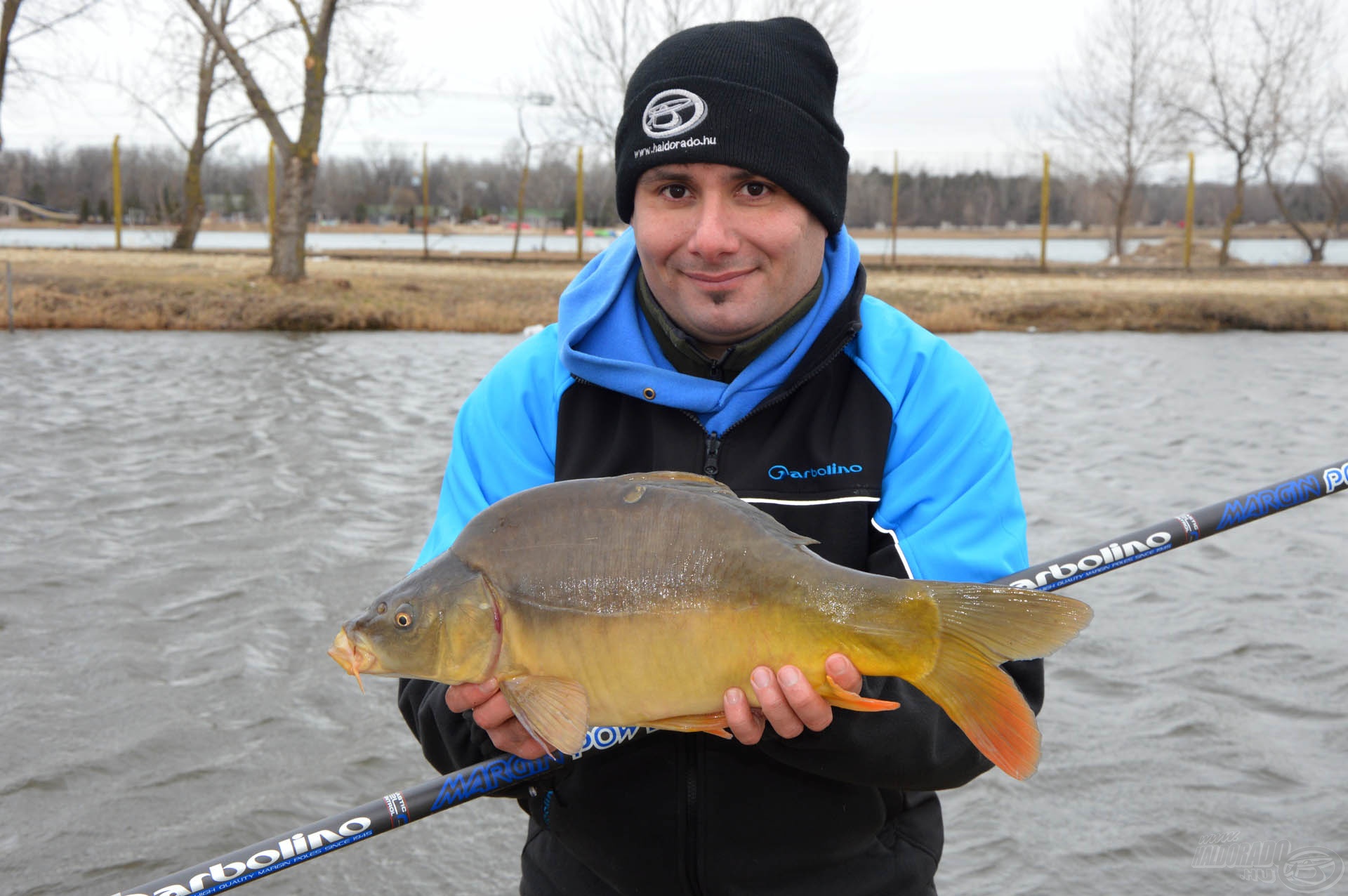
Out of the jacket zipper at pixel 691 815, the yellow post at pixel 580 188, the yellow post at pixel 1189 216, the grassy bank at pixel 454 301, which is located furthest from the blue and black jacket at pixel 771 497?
the yellow post at pixel 1189 216

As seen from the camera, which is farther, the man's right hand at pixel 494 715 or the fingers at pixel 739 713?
the man's right hand at pixel 494 715

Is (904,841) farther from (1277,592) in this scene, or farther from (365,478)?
(365,478)

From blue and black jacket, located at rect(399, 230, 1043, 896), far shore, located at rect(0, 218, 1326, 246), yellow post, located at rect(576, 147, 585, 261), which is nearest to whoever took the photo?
blue and black jacket, located at rect(399, 230, 1043, 896)

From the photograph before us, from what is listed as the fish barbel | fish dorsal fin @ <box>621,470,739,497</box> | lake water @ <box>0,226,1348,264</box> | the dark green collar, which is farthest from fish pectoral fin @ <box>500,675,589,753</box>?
lake water @ <box>0,226,1348,264</box>

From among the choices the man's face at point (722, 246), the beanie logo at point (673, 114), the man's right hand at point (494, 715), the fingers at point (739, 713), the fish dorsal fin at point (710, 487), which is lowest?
the man's right hand at point (494, 715)

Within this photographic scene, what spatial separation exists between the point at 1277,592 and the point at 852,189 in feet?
136

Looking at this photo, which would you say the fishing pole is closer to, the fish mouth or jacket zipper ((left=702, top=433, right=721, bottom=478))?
the fish mouth

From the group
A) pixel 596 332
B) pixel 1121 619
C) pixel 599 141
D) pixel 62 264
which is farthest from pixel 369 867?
pixel 599 141

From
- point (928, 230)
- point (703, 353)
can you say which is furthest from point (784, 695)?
point (928, 230)

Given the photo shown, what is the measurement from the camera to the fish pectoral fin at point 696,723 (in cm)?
218

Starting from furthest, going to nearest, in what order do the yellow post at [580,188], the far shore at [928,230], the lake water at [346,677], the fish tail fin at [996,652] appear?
the far shore at [928,230] < the yellow post at [580,188] < the lake water at [346,677] < the fish tail fin at [996,652]

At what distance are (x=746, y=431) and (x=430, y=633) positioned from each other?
88 centimetres

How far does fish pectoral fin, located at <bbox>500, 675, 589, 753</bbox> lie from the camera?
7.01 ft

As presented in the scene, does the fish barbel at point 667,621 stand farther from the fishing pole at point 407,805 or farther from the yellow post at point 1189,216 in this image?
the yellow post at point 1189,216
